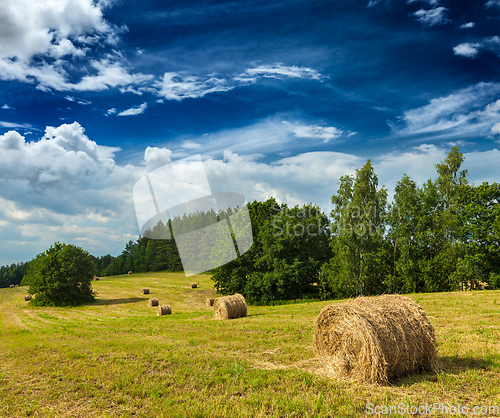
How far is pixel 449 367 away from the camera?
7.91m

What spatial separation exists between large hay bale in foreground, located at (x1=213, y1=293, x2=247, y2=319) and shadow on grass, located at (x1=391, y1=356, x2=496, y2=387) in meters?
13.9

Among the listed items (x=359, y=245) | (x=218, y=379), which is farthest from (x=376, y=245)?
(x=218, y=379)

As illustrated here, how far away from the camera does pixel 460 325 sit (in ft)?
41.3

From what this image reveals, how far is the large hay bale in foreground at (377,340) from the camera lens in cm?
727

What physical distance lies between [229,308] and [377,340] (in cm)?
1451

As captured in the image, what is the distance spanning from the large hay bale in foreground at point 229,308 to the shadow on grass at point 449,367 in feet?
45.7

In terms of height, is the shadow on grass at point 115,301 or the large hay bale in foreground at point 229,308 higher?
the large hay bale in foreground at point 229,308

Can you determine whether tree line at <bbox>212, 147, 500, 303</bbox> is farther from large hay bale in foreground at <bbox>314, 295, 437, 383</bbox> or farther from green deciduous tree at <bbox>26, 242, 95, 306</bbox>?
large hay bale in foreground at <bbox>314, 295, 437, 383</bbox>

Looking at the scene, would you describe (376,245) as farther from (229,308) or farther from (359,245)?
(229,308)

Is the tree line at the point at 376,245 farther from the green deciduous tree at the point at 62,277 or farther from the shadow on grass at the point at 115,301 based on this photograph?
the green deciduous tree at the point at 62,277

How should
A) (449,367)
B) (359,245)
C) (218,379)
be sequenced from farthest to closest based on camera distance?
(359,245) < (449,367) < (218,379)

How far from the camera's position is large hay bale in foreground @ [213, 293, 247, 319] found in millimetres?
20609

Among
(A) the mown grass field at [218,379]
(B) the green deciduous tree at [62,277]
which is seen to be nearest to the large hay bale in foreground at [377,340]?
(A) the mown grass field at [218,379]

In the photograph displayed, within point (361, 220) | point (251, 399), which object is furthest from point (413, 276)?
point (251, 399)
